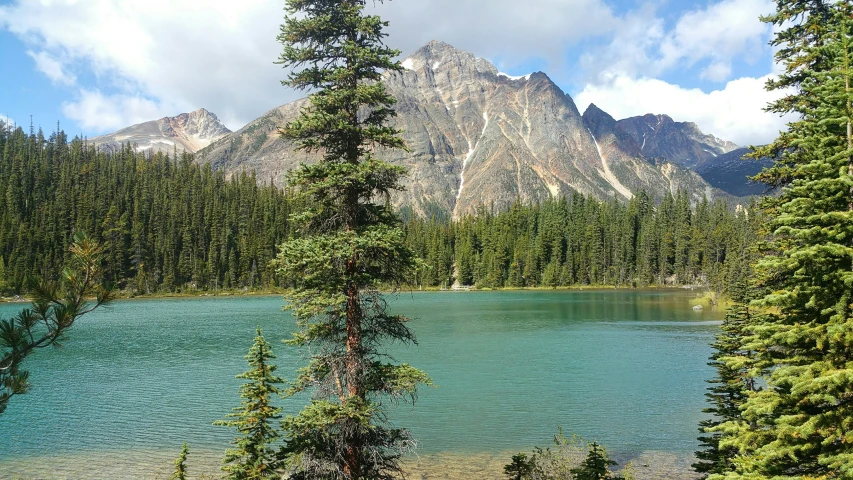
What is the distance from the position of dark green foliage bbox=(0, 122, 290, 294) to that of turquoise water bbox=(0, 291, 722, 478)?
8627cm

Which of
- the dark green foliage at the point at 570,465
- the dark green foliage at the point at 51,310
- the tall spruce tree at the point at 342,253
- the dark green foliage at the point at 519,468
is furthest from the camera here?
the dark green foliage at the point at 519,468

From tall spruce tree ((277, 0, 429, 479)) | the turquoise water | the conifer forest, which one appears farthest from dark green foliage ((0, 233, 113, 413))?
tall spruce tree ((277, 0, 429, 479))

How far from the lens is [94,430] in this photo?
27281 mm

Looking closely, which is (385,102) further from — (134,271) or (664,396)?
(134,271)

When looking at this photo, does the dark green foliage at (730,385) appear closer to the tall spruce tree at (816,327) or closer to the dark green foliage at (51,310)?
the tall spruce tree at (816,327)

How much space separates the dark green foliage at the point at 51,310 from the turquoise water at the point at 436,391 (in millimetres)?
817

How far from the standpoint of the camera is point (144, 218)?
527ft

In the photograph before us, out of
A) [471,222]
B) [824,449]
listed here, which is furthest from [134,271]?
[824,449]

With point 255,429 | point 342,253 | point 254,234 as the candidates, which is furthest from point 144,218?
point 342,253

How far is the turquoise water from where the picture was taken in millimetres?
24578

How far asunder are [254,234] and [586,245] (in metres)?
103

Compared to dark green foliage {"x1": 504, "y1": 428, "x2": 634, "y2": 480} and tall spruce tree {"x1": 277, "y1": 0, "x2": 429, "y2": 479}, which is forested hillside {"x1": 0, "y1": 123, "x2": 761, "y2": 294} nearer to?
dark green foliage {"x1": 504, "y1": 428, "x2": 634, "y2": 480}

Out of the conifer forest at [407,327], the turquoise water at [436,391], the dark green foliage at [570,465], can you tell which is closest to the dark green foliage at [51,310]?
the conifer forest at [407,327]

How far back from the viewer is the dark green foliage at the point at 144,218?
142 m
